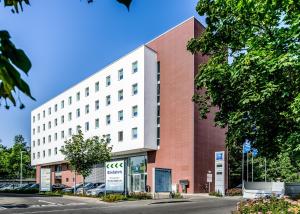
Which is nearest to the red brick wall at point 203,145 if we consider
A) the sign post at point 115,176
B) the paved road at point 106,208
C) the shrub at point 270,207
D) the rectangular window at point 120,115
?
the rectangular window at point 120,115

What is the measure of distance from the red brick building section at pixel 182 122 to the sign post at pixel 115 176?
14991mm

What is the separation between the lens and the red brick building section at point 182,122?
47125 millimetres

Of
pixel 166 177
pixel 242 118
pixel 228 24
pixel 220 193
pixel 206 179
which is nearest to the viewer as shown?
pixel 242 118

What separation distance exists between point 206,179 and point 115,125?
48.6 feet

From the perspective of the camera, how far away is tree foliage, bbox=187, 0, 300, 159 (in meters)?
12.0

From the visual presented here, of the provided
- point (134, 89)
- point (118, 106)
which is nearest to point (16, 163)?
point (118, 106)

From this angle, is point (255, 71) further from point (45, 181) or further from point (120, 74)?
point (120, 74)

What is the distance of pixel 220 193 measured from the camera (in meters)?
43.2

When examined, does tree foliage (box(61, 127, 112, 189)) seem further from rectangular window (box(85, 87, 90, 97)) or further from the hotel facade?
rectangular window (box(85, 87, 90, 97))

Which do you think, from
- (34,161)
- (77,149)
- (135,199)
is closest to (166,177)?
(135,199)

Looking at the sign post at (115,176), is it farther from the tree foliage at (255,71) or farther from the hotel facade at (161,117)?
the tree foliage at (255,71)

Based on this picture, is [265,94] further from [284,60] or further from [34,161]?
[34,161]

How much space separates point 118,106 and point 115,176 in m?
22.7

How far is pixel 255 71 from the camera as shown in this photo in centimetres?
1309
